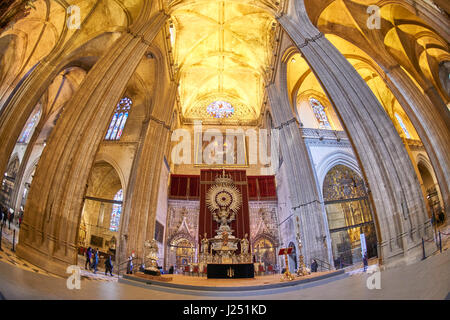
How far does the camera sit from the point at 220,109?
22078 millimetres

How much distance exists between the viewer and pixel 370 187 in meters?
7.37

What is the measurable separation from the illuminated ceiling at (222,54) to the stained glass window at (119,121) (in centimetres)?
441

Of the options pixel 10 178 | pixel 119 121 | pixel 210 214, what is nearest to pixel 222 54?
pixel 119 121

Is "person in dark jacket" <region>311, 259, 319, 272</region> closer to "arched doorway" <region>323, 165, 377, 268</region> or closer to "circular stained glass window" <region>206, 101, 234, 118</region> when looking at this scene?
"arched doorway" <region>323, 165, 377, 268</region>

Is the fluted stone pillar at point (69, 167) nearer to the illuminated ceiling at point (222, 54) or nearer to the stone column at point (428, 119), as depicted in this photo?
the illuminated ceiling at point (222, 54)

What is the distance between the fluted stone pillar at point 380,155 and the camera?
21.0ft

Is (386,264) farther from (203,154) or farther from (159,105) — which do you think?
(203,154)

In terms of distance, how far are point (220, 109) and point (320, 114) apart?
A: 31.3 ft

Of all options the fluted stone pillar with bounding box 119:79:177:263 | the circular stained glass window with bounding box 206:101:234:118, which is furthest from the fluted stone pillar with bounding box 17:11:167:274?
the circular stained glass window with bounding box 206:101:234:118

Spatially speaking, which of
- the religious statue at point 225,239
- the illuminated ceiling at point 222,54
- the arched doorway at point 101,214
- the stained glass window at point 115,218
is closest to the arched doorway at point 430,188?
the religious statue at point 225,239
